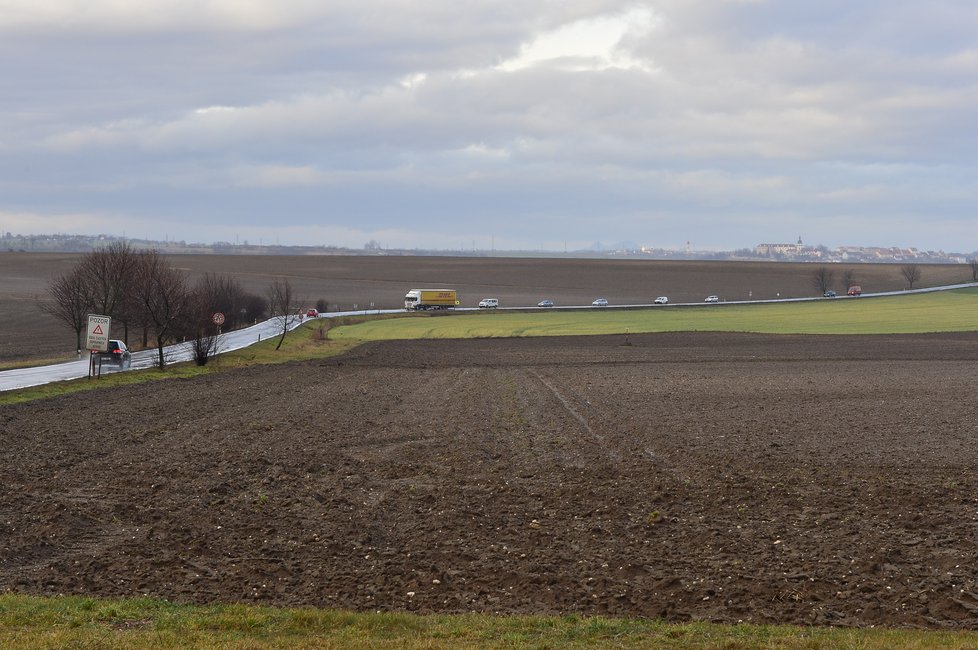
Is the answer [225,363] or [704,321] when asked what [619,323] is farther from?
[225,363]

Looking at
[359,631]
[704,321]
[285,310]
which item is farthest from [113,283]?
[359,631]

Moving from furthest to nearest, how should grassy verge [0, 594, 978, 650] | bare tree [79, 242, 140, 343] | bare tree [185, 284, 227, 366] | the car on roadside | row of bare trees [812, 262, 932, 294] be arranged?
row of bare trees [812, 262, 932, 294] → bare tree [79, 242, 140, 343] → bare tree [185, 284, 227, 366] → the car on roadside → grassy verge [0, 594, 978, 650]

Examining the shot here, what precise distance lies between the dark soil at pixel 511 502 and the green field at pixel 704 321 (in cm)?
4596

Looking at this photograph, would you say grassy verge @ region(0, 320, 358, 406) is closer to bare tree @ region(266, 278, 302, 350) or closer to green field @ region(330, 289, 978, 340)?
bare tree @ region(266, 278, 302, 350)

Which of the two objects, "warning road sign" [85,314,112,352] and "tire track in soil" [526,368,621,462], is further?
"warning road sign" [85,314,112,352]

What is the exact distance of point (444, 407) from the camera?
108 ft

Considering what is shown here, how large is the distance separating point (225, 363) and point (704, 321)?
53190 millimetres

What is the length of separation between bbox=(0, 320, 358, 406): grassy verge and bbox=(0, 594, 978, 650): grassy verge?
24.6m

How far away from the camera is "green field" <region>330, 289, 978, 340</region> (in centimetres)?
8169

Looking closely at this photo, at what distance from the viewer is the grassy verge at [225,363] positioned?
36.1 metres

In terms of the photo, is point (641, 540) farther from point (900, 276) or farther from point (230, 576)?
point (900, 276)

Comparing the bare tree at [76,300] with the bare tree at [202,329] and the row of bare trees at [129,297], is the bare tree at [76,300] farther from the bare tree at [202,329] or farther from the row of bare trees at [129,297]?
the bare tree at [202,329]

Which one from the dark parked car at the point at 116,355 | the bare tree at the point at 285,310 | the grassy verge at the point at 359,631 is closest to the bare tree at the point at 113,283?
the bare tree at the point at 285,310

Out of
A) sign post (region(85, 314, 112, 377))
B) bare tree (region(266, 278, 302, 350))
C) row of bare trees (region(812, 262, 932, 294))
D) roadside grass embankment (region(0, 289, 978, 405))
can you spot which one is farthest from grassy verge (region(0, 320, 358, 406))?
row of bare trees (region(812, 262, 932, 294))
